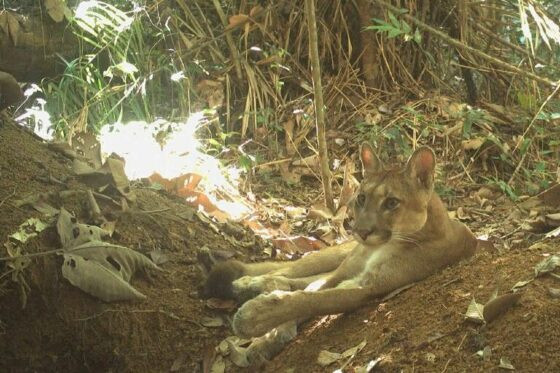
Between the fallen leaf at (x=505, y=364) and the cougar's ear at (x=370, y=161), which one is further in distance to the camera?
the cougar's ear at (x=370, y=161)

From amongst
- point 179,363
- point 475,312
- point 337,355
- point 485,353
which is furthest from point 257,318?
point 485,353

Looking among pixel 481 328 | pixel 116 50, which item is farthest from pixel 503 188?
pixel 116 50

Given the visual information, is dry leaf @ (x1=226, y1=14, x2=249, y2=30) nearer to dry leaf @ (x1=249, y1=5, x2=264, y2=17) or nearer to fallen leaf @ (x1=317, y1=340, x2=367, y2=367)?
dry leaf @ (x1=249, y1=5, x2=264, y2=17)

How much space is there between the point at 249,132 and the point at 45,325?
137 inches

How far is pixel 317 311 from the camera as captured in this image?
299 cm

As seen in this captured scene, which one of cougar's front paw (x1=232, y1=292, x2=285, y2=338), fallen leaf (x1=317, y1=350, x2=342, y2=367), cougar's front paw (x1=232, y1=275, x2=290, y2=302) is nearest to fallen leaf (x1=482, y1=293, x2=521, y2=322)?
fallen leaf (x1=317, y1=350, x2=342, y2=367)

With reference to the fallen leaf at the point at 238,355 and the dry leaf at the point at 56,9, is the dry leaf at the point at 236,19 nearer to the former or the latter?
the dry leaf at the point at 56,9

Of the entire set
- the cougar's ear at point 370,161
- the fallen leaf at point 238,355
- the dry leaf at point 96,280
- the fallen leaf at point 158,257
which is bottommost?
the fallen leaf at point 238,355

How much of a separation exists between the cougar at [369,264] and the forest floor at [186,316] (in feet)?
0.34

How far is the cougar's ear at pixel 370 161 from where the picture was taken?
370cm

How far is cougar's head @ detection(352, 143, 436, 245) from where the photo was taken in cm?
334

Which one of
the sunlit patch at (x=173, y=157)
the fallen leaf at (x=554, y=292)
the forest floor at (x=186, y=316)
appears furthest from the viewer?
the sunlit patch at (x=173, y=157)

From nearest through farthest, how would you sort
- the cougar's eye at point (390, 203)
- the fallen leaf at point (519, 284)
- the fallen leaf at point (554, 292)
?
the fallen leaf at point (554, 292) < the fallen leaf at point (519, 284) < the cougar's eye at point (390, 203)

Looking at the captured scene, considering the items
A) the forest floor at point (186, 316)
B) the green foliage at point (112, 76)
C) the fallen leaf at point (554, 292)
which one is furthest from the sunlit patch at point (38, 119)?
the fallen leaf at point (554, 292)
